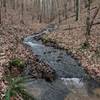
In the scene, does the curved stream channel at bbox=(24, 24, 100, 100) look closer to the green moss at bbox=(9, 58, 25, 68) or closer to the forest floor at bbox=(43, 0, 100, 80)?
the forest floor at bbox=(43, 0, 100, 80)

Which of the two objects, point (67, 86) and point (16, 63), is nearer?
point (67, 86)

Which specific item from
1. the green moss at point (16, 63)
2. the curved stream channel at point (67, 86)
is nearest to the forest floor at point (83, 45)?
the curved stream channel at point (67, 86)

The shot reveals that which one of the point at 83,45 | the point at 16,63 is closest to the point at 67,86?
the point at 16,63

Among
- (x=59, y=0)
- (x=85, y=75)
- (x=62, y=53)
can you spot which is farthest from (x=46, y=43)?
(x=59, y=0)

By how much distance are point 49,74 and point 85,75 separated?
219 cm

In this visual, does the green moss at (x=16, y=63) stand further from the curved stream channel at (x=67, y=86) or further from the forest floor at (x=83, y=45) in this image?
the forest floor at (x=83, y=45)

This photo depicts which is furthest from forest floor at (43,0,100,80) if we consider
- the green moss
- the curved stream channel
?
the green moss

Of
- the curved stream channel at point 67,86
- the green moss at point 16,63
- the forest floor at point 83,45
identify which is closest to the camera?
the curved stream channel at point 67,86

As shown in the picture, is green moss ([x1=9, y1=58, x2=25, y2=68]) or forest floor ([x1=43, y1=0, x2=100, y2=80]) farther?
forest floor ([x1=43, y1=0, x2=100, y2=80])

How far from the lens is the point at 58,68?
15992 mm

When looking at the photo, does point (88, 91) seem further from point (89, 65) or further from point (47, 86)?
point (89, 65)

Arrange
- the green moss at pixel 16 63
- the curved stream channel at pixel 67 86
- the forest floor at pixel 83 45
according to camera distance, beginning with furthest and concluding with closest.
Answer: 1. the forest floor at pixel 83 45
2. the green moss at pixel 16 63
3. the curved stream channel at pixel 67 86

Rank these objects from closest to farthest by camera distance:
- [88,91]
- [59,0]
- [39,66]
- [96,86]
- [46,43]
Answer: [88,91]
[96,86]
[39,66]
[46,43]
[59,0]

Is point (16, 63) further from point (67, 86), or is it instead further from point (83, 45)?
point (83, 45)
